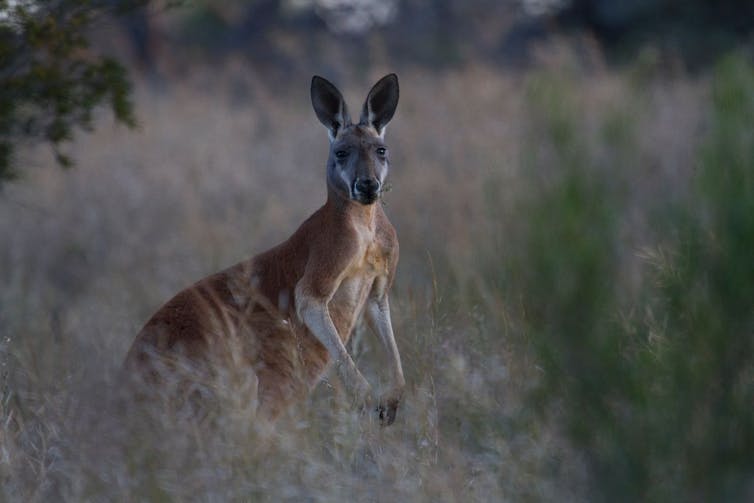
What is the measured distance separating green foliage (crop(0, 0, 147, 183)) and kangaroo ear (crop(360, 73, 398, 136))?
1.41 metres

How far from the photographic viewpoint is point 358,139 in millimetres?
4895

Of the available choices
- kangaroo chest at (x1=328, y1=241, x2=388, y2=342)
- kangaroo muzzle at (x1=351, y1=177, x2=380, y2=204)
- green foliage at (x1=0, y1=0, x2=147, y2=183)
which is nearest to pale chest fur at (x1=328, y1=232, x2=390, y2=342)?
kangaroo chest at (x1=328, y1=241, x2=388, y2=342)

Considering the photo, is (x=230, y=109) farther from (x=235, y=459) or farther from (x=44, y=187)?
(x=235, y=459)

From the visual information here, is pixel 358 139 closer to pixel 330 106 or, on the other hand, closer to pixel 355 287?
pixel 330 106

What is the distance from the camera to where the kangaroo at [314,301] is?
4.73 meters

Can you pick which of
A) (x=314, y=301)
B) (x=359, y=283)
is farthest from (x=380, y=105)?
(x=314, y=301)

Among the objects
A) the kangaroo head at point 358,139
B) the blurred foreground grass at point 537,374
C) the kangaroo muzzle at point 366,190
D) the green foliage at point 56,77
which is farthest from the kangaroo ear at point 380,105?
the green foliage at point 56,77

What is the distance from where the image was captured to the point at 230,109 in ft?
46.3

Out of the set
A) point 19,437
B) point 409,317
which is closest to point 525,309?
point 409,317

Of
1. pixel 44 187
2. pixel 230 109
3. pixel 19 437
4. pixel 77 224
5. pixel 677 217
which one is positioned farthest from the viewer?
pixel 230 109

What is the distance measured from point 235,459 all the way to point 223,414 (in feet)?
1.26

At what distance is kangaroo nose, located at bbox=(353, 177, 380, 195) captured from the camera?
466 centimetres

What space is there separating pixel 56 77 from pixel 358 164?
193 cm

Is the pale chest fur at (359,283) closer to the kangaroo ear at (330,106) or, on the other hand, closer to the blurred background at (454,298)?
the blurred background at (454,298)
